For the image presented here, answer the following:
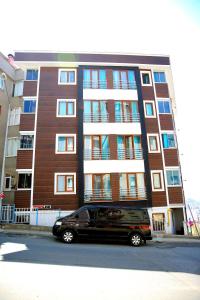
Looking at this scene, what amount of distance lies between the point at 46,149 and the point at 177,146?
1202 centimetres

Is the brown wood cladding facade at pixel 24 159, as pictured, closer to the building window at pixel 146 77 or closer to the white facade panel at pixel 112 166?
the white facade panel at pixel 112 166

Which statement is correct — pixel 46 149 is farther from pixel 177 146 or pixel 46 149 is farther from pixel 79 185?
pixel 177 146

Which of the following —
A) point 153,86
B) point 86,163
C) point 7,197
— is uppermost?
point 153,86

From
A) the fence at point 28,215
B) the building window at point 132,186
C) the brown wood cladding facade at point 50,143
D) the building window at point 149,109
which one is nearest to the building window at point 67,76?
the brown wood cladding facade at point 50,143

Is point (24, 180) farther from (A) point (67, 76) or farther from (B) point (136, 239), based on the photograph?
(A) point (67, 76)

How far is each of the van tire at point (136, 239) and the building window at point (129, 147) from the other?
821 cm

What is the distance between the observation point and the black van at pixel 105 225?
1241 centimetres

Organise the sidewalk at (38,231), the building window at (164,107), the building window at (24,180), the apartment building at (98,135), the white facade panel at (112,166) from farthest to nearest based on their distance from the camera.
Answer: the building window at (164,107) < the white facade panel at (112,166) < the apartment building at (98,135) < the building window at (24,180) < the sidewalk at (38,231)

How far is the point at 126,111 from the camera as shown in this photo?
70.4 ft

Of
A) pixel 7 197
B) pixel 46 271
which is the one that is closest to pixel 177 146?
pixel 7 197

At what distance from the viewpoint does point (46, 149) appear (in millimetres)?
19781

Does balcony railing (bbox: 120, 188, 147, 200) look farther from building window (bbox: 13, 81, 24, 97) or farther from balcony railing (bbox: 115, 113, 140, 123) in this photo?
building window (bbox: 13, 81, 24, 97)

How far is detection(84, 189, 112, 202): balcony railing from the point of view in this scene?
1884 centimetres

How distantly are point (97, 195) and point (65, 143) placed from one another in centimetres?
539
